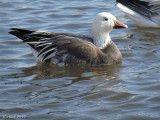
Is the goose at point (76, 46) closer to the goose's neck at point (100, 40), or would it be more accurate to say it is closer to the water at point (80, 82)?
the goose's neck at point (100, 40)

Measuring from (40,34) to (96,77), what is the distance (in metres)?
1.72

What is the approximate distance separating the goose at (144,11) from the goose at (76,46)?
8.94ft

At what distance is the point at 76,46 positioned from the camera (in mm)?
8797

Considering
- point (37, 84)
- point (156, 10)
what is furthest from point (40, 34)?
point (156, 10)

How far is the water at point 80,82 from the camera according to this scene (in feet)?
21.3

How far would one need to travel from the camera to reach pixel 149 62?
9.05 meters

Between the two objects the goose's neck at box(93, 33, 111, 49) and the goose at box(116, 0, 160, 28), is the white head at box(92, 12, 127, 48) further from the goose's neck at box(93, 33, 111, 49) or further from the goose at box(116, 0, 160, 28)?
the goose at box(116, 0, 160, 28)

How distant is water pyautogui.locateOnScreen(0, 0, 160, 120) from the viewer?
649 cm

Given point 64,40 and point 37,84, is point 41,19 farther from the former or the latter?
point 37,84

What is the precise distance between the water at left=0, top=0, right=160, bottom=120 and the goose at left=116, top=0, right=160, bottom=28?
0.70 ft

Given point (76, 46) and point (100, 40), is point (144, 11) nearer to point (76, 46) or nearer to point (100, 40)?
point (100, 40)

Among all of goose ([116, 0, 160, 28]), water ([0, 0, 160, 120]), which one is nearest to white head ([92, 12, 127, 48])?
water ([0, 0, 160, 120])

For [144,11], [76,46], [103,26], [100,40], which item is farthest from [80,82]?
[144,11]

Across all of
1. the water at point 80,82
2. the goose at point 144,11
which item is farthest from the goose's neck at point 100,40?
the goose at point 144,11
